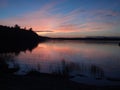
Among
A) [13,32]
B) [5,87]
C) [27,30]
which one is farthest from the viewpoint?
[27,30]

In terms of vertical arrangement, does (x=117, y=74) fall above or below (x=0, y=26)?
below

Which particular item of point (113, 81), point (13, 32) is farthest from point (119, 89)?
point (13, 32)

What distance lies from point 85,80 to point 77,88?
6858mm

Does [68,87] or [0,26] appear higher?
[0,26]

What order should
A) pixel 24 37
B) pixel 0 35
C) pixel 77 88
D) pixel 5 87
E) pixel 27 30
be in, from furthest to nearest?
pixel 27 30
pixel 24 37
pixel 0 35
pixel 77 88
pixel 5 87

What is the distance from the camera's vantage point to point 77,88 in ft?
47.4

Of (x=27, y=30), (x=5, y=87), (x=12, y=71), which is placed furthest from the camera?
(x=27, y=30)

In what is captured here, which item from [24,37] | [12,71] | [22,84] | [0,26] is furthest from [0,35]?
[22,84]

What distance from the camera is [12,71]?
24250mm

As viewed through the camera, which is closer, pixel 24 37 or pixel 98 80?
pixel 98 80

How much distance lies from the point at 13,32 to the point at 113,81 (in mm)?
135496

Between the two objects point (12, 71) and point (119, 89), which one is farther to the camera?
point (12, 71)

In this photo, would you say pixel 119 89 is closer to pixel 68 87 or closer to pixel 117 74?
pixel 68 87

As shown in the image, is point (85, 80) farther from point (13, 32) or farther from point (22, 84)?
point (13, 32)
